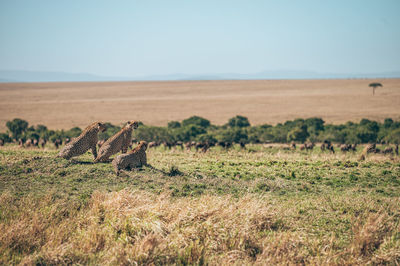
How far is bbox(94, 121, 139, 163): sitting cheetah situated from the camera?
1330 centimetres

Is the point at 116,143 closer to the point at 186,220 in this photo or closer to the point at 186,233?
the point at 186,220

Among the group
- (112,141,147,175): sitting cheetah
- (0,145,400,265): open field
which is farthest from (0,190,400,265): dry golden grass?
(112,141,147,175): sitting cheetah

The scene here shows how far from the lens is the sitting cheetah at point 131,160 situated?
12.4 meters

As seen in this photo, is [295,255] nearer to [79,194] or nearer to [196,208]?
[196,208]

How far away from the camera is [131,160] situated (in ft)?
42.1

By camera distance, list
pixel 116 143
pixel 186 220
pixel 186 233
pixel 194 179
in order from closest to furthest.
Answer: pixel 186 233 < pixel 186 220 < pixel 194 179 < pixel 116 143

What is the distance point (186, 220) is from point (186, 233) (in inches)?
20.2

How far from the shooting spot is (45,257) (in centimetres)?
744

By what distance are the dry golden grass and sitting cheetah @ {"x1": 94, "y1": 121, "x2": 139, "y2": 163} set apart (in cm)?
354

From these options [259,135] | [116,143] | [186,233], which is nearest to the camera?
[186,233]

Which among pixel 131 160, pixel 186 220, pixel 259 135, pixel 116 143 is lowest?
pixel 259 135

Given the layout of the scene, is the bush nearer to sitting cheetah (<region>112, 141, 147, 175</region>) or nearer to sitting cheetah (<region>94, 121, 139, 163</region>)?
sitting cheetah (<region>94, 121, 139, 163</region>)

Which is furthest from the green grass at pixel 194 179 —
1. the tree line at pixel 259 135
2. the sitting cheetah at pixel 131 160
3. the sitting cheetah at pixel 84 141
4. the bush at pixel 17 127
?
the bush at pixel 17 127

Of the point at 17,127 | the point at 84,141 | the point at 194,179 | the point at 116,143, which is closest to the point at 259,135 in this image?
the point at 194,179
